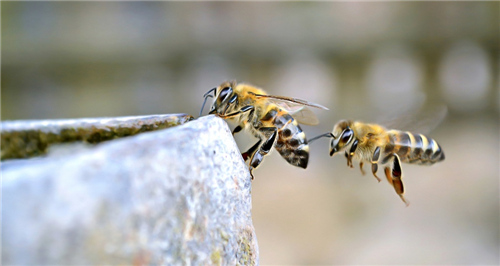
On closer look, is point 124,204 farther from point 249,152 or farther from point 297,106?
point 297,106

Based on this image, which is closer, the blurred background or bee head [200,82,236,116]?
bee head [200,82,236,116]

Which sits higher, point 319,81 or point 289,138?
point 289,138

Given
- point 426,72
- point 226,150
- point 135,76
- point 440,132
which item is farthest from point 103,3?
point 226,150

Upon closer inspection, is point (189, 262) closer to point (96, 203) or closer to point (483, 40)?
point (96, 203)

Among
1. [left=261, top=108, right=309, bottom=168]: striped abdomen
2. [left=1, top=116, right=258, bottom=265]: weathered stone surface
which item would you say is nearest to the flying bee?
[left=261, top=108, right=309, bottom=168]: striped abdomen

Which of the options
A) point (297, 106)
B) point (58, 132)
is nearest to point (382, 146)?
point (297, 106)

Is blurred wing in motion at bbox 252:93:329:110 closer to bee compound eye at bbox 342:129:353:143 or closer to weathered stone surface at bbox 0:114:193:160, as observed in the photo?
→ bee compound eye at bbox 342:129:353:143
